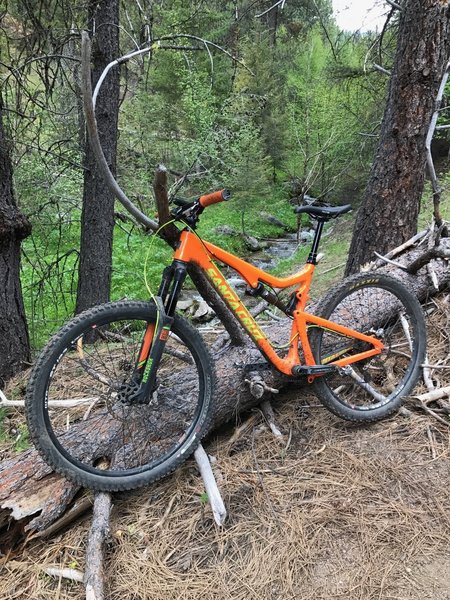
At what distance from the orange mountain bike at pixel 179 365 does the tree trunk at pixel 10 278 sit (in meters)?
0.87

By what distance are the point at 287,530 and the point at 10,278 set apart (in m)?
2.93

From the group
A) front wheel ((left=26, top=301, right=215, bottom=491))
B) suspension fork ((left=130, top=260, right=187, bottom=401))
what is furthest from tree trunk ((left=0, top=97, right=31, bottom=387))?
suspension fork ((left=130, top=260, right=187, bottom=401))

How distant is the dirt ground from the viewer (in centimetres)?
178

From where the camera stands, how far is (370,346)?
290cm

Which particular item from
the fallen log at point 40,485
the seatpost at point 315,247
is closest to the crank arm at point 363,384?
the fallen log at point 40,485

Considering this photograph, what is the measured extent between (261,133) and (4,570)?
17.2 metres

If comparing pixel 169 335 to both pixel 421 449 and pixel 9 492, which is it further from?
pixel 421 449

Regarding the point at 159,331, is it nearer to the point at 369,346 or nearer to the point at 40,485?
the point at 40,485

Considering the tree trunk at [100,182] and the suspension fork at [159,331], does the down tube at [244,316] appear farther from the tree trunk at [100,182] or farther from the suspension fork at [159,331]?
the tree trunk at [100,182]

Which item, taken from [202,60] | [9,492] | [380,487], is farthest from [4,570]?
[202,60]

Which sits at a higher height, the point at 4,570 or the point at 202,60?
the point at 202,60

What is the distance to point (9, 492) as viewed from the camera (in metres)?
2.02

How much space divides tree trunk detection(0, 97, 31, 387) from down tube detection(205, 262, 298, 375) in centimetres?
203

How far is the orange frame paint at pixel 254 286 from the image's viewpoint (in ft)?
7.13
